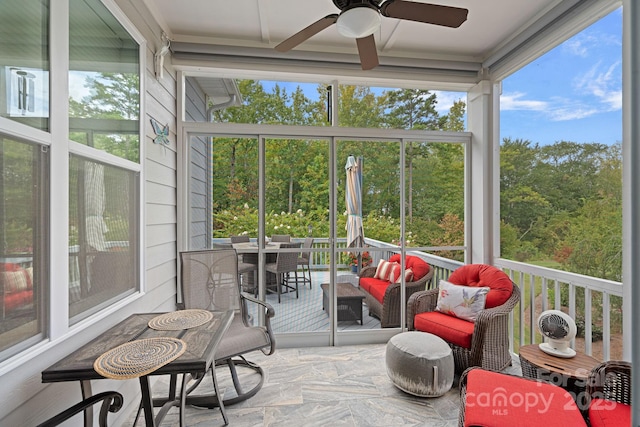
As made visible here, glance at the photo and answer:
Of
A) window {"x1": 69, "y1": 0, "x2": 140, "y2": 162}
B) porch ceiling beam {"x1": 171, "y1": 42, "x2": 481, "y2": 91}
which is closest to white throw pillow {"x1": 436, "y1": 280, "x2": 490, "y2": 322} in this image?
porch ceiling beam {"x1": 171, "y1": 42, "x2": 481, "y2": 91}

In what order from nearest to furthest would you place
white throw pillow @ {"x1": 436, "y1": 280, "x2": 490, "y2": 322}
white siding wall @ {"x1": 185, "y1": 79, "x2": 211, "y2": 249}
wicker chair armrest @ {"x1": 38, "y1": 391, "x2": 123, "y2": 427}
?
wicker chair armrest @ {"x1": 38, "y1": 391, "x2": 123, "y2": 427}
white throw pillow @ {"x1": 436, "y1": 280, "x2": 490, "y2": 322}
white siding wall @ {"x1": 185, "y1": 79, "x2": 211, "y2": 249}

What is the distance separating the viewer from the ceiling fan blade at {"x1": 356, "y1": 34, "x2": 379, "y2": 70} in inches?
87.6

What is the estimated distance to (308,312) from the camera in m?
3.59

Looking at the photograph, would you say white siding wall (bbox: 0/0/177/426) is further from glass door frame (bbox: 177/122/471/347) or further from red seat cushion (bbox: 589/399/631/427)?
red seat cushion (bbox: 589/399/631/427)

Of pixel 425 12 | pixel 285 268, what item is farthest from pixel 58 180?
pixel 285 268

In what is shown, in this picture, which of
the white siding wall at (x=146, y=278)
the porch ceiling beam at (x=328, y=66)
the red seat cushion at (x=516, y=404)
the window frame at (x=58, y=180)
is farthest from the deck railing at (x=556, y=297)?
the window frame at (x=58, y=180)

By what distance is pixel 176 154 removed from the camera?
132 inches

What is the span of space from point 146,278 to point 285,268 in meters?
1.39

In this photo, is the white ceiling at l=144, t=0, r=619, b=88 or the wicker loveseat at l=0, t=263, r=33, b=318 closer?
the wicker loveseat at l=0, t=263, r=33, b=318

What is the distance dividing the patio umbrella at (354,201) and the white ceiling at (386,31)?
1.01 metres

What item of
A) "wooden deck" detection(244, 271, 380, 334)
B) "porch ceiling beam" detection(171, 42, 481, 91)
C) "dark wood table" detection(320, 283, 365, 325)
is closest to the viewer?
"porch ceiling beam" detection(171, 42, 481, 91)

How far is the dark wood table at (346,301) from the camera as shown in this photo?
11.9 ft

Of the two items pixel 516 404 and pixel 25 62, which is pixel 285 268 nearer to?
pixel 516 404

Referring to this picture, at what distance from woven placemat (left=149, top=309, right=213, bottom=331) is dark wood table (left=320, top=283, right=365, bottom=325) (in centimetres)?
166
